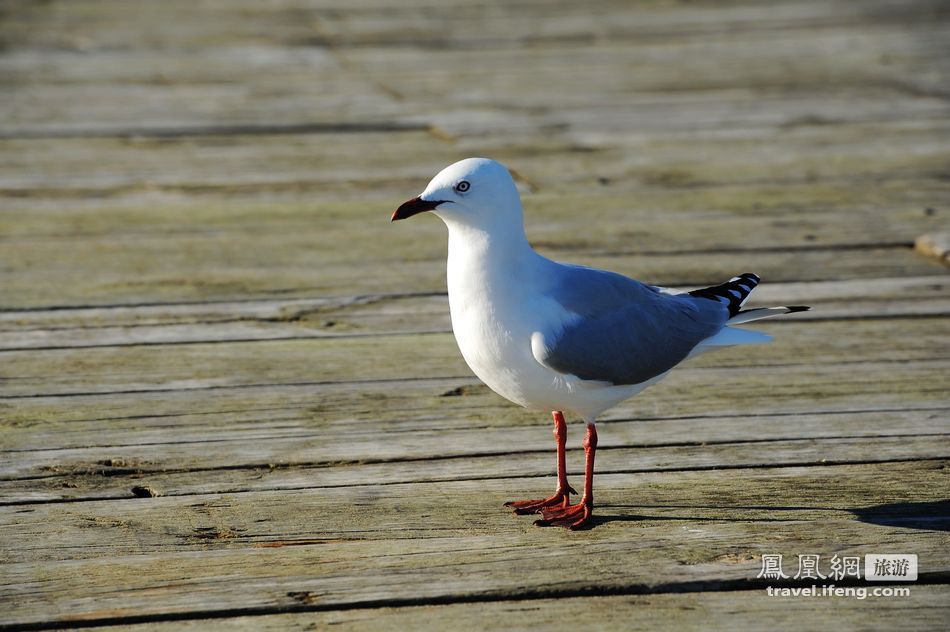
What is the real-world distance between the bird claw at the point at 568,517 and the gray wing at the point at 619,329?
284 mm

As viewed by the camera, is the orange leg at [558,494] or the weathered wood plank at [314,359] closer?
the orange leg at [558,494]

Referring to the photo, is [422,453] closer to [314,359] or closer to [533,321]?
[533,321]

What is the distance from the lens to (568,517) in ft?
8.76

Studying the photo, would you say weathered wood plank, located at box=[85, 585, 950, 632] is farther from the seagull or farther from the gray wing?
the gray wing

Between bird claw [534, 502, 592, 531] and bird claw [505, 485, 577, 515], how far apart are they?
0.03 meters

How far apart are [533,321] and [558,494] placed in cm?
42

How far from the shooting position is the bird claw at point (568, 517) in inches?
104

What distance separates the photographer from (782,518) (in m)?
2.69

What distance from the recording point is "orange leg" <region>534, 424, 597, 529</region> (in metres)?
2.65

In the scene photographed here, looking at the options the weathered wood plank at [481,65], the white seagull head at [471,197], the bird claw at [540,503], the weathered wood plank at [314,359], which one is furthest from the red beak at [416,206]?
the weathered wood plank at [481,65]

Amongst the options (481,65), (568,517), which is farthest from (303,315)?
(481,65)

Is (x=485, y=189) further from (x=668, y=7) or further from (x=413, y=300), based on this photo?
(x=668, y=7)

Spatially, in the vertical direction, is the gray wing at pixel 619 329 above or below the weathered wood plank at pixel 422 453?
above

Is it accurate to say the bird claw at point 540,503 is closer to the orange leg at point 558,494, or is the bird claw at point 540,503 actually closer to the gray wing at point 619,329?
the orange leg at point 558,494
